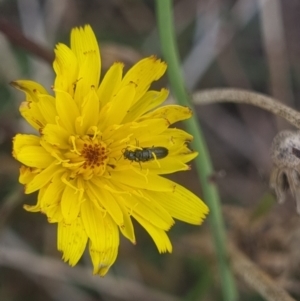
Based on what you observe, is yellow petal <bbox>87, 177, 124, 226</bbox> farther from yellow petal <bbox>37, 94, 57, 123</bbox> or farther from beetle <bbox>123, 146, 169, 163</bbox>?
yellow petal <bbox>37, 94, 57, 123</bbox>

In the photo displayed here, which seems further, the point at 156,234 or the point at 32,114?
the point at 156,234

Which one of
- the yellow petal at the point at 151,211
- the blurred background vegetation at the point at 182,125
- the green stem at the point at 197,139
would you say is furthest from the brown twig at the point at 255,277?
the yellow petal at the point at 151,211

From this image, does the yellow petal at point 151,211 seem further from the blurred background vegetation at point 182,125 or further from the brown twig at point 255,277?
the blurred background vegetation at point 182,125

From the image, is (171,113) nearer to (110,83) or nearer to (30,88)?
(110,83)

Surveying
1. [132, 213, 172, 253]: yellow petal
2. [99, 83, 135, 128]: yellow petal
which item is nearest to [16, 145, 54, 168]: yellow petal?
[99, 83, 135, 128]: yellow petal

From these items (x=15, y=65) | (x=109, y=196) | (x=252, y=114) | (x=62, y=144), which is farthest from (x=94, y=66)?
(x=252, y=114)

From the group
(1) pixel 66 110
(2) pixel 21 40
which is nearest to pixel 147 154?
(1) pixel 66 110

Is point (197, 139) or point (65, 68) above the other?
point (197, 139)
